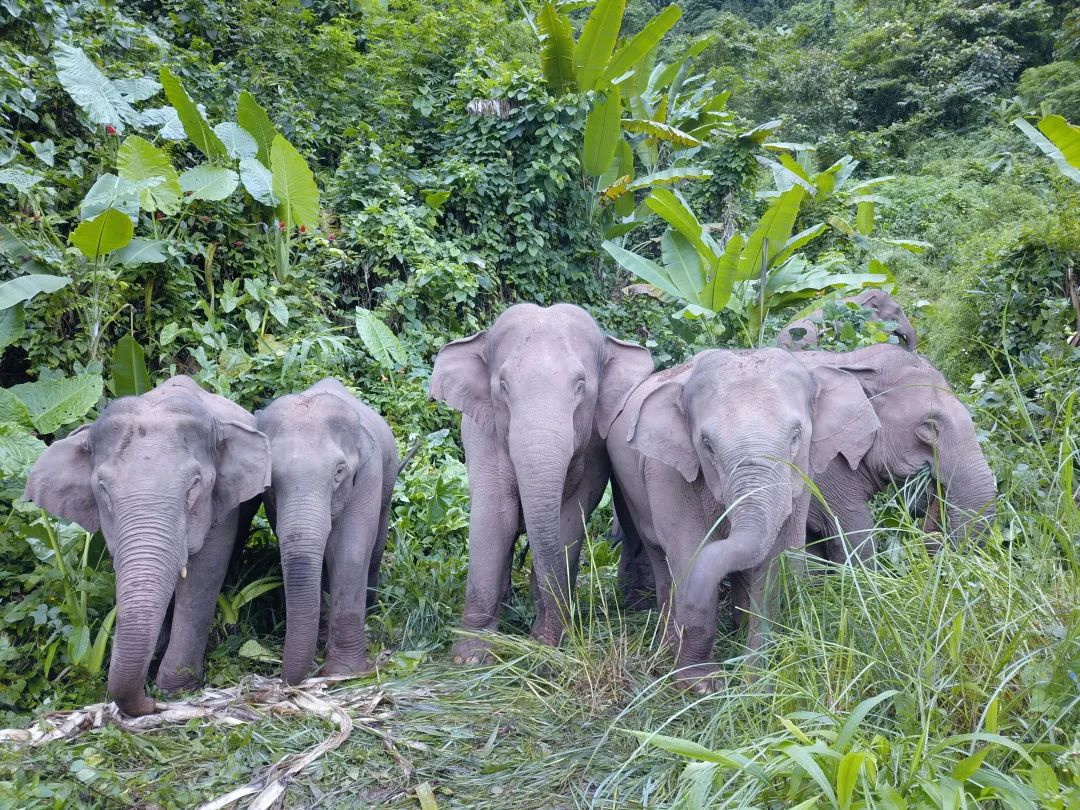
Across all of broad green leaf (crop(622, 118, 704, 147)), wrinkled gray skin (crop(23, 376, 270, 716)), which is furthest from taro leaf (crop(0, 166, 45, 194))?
broad green leaf (crop(622, 118, 704, 147))

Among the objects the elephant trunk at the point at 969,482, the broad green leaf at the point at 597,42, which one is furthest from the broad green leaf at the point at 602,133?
the elephant trunk at the point at 969,482

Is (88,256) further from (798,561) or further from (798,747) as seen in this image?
(798,747)

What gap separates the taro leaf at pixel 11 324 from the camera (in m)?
6.41

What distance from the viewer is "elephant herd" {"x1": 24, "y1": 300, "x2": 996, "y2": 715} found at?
415 centimetres

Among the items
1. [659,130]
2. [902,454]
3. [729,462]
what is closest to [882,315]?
[902,454]

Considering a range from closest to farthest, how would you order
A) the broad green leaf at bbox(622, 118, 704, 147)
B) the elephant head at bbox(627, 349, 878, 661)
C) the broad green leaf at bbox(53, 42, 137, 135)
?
the elephant head at bbox(627, 349, 878, 661)
the broad green leaf at bbox(53, 42, 137, 135)
the broad green leaf at bbox(622, 118, 704, 147)

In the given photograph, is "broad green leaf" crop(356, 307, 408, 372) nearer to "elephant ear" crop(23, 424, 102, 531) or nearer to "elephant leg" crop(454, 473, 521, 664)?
"elephant leg" crop(454, 473, 521, 664)

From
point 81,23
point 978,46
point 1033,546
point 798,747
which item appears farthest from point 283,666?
point 978,46

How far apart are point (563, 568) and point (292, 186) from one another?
4.74 metres

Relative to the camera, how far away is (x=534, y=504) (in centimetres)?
470

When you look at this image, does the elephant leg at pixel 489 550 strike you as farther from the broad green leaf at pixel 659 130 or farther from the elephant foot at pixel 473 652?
the broad green leaf at pixel 659 130

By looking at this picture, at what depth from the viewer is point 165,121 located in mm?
8477

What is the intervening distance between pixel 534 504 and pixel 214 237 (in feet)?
15.7

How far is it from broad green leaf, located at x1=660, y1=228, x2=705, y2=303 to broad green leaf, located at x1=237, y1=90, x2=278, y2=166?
338 cm
